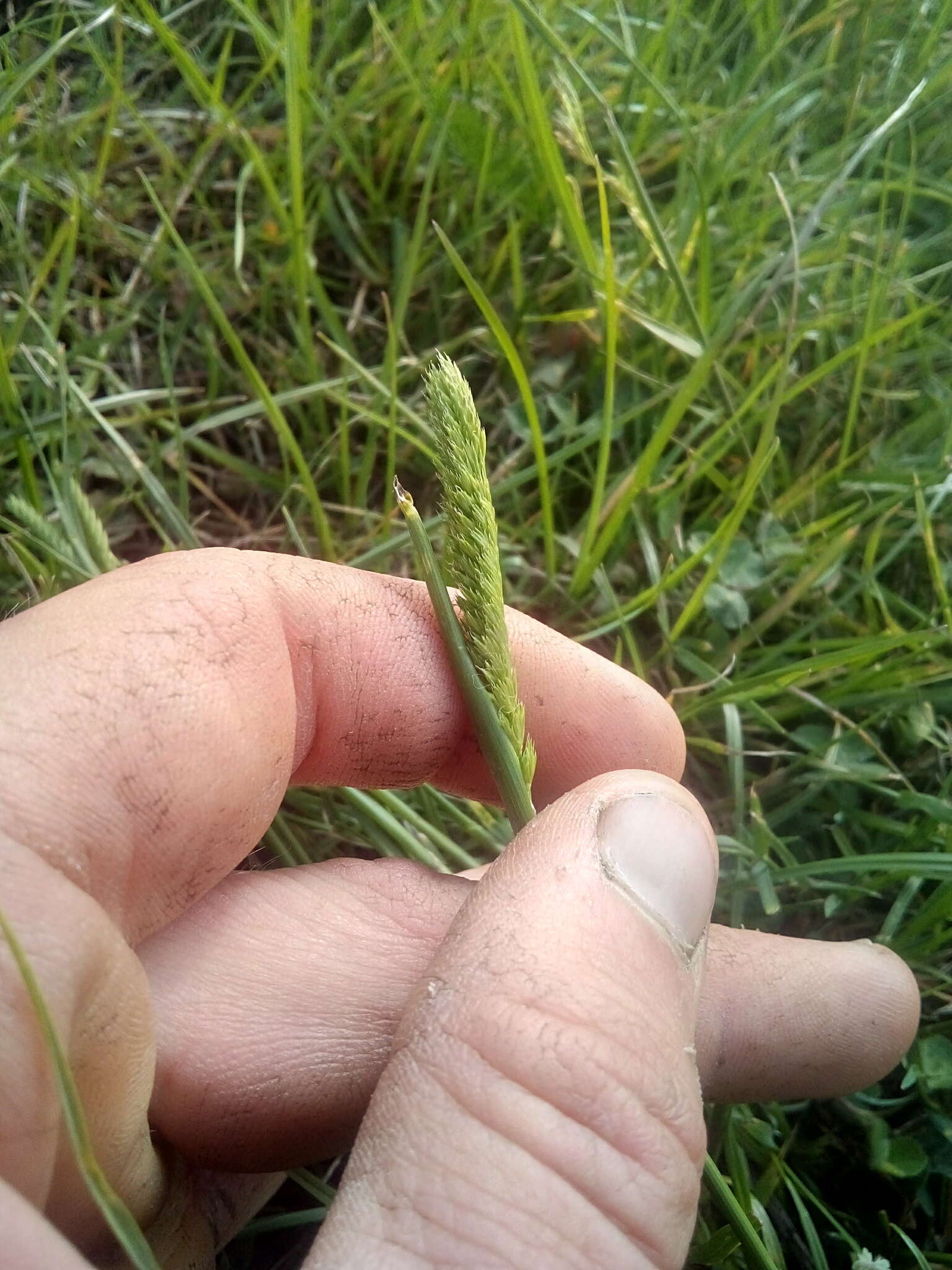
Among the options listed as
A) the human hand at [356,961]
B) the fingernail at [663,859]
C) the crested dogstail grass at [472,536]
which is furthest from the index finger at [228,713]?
the fingernail at [663,859]

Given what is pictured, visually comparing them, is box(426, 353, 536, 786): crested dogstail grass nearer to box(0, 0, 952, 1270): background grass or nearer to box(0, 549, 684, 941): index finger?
box(0, 549, 684, 941): index finger

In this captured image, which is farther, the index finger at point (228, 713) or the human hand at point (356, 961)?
the index finger at point (228, 713)

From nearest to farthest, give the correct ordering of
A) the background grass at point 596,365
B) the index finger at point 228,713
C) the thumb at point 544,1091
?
the thumb at point 544,1091, the index finger at point 228,713, the background grass at point 596,365

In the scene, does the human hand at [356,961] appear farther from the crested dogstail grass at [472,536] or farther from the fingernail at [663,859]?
the crested dogstail grass at [472,536]

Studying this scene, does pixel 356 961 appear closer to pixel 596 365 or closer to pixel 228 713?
pixel 228 713

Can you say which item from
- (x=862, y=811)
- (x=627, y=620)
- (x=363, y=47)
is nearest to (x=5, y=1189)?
(x=627, y=620)
